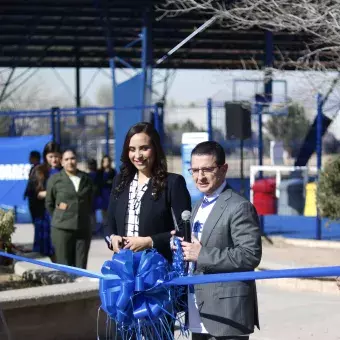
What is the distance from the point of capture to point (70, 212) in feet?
30.1

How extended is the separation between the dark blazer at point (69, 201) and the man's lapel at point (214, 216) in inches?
198

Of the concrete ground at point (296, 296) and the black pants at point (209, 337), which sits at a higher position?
the black pants at point (209, 337)

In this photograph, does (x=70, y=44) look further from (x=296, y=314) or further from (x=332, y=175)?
(x=296, y=314)

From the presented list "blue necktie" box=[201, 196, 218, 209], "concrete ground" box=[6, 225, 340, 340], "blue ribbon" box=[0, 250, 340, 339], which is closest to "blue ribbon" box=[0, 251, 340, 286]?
"blue ribbon" box=[0, 250, 340, 339]

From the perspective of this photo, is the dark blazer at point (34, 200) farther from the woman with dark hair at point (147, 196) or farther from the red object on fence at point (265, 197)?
the red object on fence at point (265, 197)

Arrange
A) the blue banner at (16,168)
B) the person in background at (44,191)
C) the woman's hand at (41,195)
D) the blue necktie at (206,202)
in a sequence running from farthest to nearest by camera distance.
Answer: the blue banner at (16,168)
the woman's hand at (41,195)
the person in background at (44,191)
the blue necktie at (206,202)

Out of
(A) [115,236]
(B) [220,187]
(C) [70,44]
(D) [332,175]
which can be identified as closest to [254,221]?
(B) [220,187]

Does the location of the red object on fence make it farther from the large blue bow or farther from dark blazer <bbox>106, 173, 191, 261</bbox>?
the large blue bow

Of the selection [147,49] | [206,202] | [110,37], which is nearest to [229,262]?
[206,202]

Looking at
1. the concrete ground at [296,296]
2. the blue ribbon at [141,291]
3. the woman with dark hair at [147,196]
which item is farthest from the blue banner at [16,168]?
the blue ribbon at [141,291]

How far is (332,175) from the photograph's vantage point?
12.6 m

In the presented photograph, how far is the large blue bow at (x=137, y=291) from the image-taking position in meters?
4.23

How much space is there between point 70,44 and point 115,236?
93.6ft

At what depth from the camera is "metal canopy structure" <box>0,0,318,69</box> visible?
26.0 m
